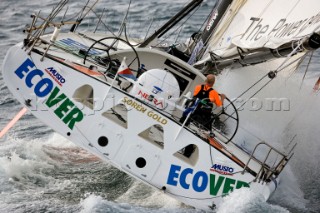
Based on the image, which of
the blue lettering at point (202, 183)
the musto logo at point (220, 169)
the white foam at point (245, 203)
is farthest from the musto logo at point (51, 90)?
the white foam at point (245, 203)

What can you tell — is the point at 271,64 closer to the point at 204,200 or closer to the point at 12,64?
the point at 204,200

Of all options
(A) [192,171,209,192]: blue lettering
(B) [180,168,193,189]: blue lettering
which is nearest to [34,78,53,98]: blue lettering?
(B) [180,168,193,189]: blue lettering

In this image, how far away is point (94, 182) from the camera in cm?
901

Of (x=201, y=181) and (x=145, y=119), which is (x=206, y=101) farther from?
(x=201, y=181)

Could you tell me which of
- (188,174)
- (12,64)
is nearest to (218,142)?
(188,174)

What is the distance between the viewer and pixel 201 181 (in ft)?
26.0

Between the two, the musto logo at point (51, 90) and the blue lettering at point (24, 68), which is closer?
the musto logo at point (51, 90)

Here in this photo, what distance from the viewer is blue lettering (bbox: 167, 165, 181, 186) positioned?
7.94 metres

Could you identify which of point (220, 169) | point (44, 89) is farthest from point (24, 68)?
point (220, 169)

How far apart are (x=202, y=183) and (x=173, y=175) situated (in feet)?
1.21

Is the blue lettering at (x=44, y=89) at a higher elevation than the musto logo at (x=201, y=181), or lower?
higher

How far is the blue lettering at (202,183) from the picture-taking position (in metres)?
7.90

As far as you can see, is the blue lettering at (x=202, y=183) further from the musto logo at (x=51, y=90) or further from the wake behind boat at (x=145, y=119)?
the musto logo at (x=51, y=90)

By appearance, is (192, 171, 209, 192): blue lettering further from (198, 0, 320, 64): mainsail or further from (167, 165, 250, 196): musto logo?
(198, 0, 320, 64): mainsail
